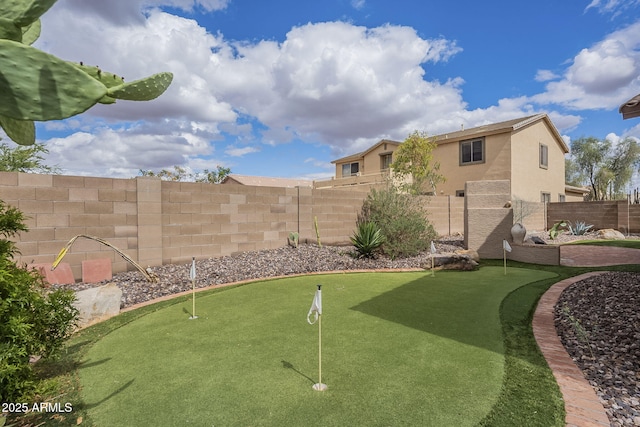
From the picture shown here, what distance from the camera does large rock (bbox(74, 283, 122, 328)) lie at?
4648 mm

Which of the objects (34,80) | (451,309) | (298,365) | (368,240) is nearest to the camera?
(34,80)

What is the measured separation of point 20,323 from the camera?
2.17 metres

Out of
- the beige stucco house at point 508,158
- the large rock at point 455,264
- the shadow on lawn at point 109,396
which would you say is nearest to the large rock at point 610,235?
the beige stucco house at point 508,158

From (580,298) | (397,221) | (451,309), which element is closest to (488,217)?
(397,221)

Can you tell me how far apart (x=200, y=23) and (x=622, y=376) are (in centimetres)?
1128

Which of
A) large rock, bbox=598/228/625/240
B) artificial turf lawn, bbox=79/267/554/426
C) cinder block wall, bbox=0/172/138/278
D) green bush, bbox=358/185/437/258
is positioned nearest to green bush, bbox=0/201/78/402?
artificial turf lawn, bbox=79/267/554/426

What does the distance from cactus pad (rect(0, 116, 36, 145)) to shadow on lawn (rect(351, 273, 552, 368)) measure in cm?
433

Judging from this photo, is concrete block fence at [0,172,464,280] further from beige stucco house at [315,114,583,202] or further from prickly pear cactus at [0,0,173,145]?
beige stucco house at [315,114,583,202]

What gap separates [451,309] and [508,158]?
60.9 ft

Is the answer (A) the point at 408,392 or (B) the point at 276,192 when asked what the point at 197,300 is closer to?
(A) the point at 408,392

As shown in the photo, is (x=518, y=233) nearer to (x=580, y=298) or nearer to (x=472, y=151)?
(x=580, y=298)

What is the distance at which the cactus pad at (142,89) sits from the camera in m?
1.56

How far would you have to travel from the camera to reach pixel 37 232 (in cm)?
596

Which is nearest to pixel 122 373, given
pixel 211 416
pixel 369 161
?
pixel 211 416
